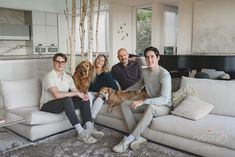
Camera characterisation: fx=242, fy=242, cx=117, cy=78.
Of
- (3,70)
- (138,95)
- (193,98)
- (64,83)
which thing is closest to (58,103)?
(64,83)

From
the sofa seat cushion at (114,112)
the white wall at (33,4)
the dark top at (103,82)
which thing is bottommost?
the sofa seat cushion at (114,112)

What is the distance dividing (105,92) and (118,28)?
4.32 meters

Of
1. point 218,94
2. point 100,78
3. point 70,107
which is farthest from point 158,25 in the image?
point 70,107

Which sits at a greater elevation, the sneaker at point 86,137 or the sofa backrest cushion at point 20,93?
the sofa backrest cushion at point 20,93

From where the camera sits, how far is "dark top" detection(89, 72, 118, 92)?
345 cm

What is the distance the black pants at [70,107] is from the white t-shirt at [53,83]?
4.5 inches

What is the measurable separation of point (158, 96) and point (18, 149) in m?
1.69

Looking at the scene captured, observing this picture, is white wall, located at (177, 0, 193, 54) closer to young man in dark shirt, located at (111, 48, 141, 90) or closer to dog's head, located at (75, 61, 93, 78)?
young man in dark shirt, located at (111, 48, 141, 90)

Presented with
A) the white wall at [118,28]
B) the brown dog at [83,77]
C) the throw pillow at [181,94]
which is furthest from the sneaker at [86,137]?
the white wall at [118,28]

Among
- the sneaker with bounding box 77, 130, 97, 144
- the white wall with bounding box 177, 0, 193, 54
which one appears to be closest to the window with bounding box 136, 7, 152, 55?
the white wall with bounding box 177, 0, 193, 54

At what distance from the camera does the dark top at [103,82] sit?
3451mm

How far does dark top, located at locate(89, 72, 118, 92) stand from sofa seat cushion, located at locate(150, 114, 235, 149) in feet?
3.19

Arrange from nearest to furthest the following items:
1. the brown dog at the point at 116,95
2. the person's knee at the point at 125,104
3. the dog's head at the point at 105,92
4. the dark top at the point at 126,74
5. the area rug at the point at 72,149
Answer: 1. the area rug at the point at 72,149
2. the person's knee at the point at 125,104
3. the brown dog at the point at 116,95
4. the dog's head at the point at 105,92
5. the dark top at the point at 126,74

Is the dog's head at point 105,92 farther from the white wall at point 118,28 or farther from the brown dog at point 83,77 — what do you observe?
the white wall at point 118,28
